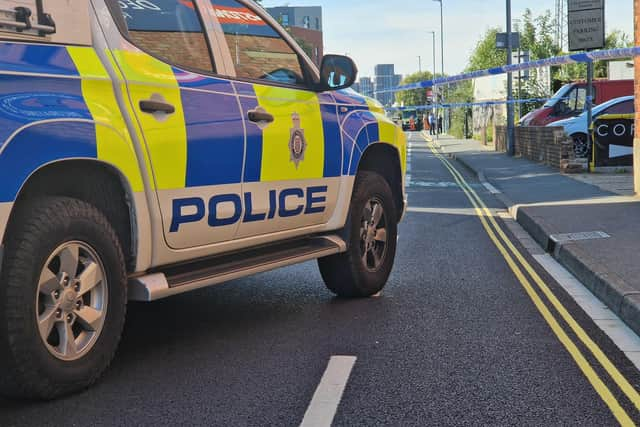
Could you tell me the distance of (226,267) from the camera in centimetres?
550

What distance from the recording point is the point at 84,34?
14.8 ft

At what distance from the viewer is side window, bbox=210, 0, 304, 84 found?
5.74 m

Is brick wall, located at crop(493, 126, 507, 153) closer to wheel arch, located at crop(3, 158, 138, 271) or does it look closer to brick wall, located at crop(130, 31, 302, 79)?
brick wall, located at crop(130, 31, 302, 79)

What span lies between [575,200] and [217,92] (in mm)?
10893

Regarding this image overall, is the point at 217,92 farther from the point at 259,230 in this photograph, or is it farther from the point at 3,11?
the point at 3,11

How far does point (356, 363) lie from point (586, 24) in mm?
16579

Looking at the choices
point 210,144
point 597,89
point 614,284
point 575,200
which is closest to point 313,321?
point 210,144

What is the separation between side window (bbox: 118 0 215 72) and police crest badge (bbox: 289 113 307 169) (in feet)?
2.58

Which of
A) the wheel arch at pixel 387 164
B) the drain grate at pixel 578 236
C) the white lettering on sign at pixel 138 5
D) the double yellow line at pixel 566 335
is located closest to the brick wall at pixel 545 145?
the double yellow line at pixel 566 335

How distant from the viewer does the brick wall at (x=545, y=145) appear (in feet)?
73.8

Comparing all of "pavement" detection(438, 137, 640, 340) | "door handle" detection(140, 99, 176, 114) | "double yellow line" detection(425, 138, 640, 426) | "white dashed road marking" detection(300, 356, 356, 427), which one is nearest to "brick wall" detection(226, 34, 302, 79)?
"door handle" detection(140, 99, 176, 114)

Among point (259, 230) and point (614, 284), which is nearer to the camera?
point (259, 230)

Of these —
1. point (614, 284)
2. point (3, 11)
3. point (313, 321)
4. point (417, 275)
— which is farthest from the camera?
point (417, 275)

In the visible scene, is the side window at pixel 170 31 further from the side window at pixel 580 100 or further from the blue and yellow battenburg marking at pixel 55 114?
the side window at pixel 580 100
